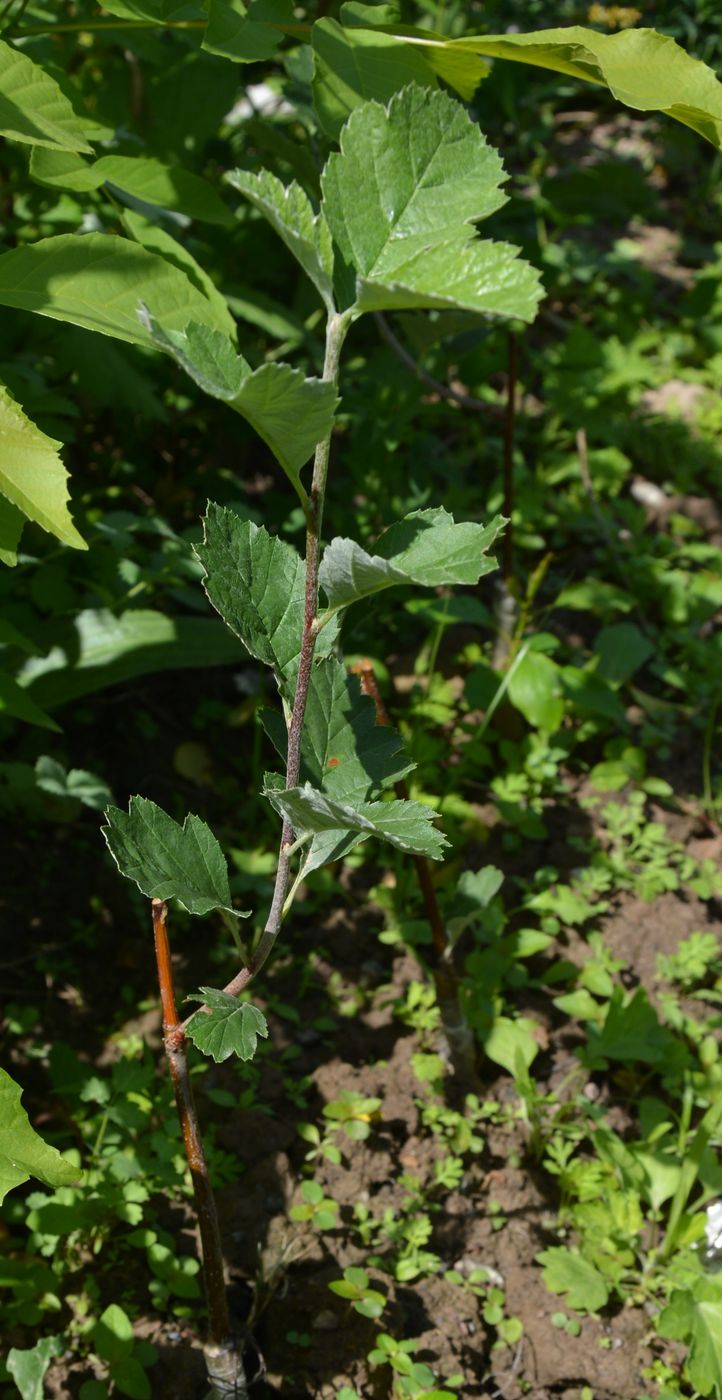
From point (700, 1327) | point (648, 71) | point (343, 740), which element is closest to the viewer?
point (648, 71)

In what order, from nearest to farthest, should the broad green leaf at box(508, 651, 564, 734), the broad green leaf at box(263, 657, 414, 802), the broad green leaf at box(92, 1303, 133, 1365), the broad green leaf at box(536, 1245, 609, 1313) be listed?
the broad green leaf at box(263, 657, 414, 802)
the broad green leaf at box(92, 1303, 133, 1365)
the broad green leaf at box(536, 1245, 609, 1313)
the broad green leaf at box(508, 651, 564, 734)

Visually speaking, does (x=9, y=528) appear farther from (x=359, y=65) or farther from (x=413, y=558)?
(x=359, y=65)

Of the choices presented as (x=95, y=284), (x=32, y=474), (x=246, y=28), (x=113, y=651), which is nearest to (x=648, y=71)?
(x=246, y=28)

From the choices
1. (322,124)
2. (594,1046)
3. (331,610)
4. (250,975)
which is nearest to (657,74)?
(322,124)


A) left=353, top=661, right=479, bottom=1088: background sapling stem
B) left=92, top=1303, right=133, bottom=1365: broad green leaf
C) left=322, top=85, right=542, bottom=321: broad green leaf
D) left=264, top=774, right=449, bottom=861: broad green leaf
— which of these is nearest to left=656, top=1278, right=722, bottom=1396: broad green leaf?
left=353, top=661, right=479, bottom=1088: background sapling stem

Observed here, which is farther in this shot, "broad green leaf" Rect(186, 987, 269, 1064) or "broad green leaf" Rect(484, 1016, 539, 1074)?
"broad green leaf" Rect(484, 1016, 539, 1074)

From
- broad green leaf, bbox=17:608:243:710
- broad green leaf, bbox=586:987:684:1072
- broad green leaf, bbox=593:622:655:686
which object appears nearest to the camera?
broad green leaf, bbox=586:987:684:1072

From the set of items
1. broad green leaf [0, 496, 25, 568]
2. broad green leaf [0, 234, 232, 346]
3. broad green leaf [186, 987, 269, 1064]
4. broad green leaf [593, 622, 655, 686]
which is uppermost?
broad green leaf [0, 234, 232, 346]

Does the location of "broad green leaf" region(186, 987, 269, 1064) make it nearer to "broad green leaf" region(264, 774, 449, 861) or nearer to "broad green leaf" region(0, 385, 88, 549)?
"broad green leaf" region(264, 774, 449, 861)

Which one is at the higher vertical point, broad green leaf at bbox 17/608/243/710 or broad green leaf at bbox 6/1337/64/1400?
broad green leaf at bbox 17/608/243/710
